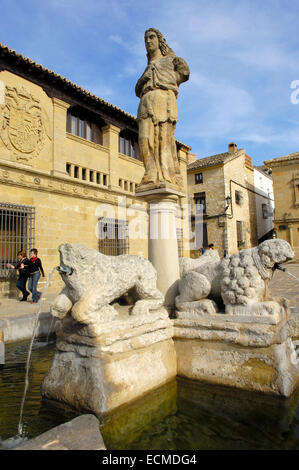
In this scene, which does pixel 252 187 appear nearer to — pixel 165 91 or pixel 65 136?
pixel 65 136

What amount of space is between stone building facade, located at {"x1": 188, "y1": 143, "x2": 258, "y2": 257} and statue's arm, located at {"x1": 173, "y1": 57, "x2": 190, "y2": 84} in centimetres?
1708

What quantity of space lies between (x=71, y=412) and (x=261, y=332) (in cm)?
167

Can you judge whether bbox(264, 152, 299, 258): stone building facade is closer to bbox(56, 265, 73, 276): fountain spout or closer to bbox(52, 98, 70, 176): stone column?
bbox(52, 98, 70, 176): stone column

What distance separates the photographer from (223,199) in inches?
867

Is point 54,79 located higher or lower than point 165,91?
higher

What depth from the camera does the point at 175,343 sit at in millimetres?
3086

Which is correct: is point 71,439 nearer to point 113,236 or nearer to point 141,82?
point 141,82

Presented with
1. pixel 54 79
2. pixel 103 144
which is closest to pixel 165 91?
pixel 54 79

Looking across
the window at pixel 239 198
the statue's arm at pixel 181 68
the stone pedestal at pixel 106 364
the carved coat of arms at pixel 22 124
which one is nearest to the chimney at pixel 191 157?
the window at pixel 239 198

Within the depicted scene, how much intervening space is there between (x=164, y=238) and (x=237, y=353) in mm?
1615

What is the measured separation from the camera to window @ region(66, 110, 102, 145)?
11844 mm

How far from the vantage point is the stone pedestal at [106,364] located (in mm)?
2340

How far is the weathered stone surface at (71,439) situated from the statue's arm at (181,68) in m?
4.09

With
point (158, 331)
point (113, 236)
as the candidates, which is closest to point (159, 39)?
point (158, 331)
